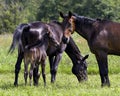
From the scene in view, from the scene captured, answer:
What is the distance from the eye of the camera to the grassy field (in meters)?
8.90

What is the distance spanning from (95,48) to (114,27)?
83 centimetres

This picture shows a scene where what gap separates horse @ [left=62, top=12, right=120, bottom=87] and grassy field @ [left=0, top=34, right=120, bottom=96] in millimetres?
655

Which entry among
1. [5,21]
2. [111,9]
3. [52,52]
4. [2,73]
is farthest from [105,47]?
[111,9]

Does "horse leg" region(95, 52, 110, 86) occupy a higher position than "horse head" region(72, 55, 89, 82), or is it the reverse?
"horse leg" region(95, 52, 110, 86)

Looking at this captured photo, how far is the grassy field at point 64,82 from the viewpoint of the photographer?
8898 mm

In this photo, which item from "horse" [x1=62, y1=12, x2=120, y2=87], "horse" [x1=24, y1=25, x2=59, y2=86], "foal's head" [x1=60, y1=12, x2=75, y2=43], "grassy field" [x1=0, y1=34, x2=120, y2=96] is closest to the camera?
"grassy field" [x1=0, y1=34, x2=120, y2=96]

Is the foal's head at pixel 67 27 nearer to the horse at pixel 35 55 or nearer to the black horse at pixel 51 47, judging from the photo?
the black horse at pixel 51 47

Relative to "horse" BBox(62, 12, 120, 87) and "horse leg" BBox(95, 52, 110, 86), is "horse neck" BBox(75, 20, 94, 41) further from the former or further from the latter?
"horse leg" BBox(95, 52, 110, 86)

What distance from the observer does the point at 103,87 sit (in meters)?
10.1

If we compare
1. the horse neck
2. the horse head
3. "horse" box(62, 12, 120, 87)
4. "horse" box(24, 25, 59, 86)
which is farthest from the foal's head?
the horse head

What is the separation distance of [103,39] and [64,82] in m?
2.41

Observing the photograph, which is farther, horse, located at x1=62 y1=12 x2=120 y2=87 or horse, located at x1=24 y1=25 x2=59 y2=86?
horse, located at x1=62 y1=12 x2=120 y2=87

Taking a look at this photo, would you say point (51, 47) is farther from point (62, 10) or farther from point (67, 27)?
point (62, 10)

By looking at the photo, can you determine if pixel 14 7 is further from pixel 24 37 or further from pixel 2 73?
pixel 24 37
